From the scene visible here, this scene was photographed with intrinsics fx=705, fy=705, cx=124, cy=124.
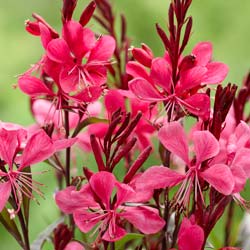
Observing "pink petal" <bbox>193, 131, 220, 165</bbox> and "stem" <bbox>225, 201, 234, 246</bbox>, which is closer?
"pink petal" <bbox>193, 131, 220, 165</bbox>

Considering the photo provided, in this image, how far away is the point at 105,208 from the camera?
638 mm

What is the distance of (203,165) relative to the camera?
0.64 m

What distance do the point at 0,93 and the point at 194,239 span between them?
1.13 metres

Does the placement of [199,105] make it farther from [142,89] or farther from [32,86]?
[32,86]

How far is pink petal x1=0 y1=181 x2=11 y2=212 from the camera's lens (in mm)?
619

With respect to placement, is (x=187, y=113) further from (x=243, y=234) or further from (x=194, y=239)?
(x=243, y=234)

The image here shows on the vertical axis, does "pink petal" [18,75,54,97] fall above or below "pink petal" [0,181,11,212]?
above

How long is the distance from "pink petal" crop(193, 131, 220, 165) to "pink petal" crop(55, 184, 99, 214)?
103mm

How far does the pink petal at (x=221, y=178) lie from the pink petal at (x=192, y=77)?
0.28ft

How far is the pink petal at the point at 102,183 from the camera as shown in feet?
1.97

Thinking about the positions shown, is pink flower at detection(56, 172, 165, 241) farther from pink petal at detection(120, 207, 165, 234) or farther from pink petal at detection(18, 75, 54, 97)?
pink petal at detection(18, 75, 54, 97)

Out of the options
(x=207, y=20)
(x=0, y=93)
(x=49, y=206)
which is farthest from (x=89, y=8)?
(x=207, y=20)

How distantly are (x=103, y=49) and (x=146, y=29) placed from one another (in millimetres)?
1138

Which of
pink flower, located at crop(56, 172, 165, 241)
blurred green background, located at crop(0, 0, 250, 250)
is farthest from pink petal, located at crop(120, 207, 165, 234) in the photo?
blurred green background, located at crop(0, 0, 250, 250)
